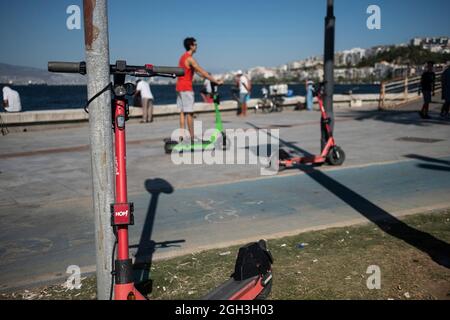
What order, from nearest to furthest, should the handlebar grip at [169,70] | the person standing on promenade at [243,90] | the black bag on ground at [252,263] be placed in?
the handlebar grip at [169,70] < the black bag on ground at [252,263] < the person standing on promenade at [243,90]

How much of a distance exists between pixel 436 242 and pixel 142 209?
3734mm

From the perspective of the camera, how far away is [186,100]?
33.5 ft

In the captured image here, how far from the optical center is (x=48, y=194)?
7156 millimetres

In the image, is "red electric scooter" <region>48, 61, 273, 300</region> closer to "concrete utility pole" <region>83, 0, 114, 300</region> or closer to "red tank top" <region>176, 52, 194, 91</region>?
"concrete utility pole" <region>83, 0, 114, 300</region>

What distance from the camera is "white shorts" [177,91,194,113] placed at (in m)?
10.2

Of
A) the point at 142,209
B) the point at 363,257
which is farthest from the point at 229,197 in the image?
the point at 363,257

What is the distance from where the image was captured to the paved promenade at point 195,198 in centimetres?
496

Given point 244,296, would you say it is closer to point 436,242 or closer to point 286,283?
point 286,283

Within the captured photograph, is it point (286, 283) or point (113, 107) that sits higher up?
point (113, 107)

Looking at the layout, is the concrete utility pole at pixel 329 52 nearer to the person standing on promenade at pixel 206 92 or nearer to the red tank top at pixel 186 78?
the person standing on promenade at pixel 206 92

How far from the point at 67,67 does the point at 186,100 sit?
7274 millimetres

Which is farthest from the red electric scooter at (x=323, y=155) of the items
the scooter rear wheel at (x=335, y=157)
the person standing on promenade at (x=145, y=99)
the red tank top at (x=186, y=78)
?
the person standing on promenade at (x=145, y=99)

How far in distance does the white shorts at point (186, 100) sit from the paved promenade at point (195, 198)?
3.89 ft

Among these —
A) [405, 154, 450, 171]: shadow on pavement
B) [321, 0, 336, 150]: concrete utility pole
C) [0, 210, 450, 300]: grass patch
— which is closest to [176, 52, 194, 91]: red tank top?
[321, 0, 336, 150]: concrete utility pole
